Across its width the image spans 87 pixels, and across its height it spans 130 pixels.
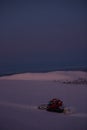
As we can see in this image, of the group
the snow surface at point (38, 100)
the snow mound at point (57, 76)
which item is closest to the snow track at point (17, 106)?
the snow surface at point (38, 100)

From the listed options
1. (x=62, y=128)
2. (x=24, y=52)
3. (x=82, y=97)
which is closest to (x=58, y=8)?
(x=24, y=52)

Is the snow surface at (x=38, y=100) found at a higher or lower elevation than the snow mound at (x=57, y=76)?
lower

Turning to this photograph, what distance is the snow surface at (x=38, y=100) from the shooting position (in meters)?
1.43

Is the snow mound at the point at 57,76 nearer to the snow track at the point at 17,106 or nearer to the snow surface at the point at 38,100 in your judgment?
the snow surface at the point at 38,100

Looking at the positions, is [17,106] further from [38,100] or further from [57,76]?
[57,76]

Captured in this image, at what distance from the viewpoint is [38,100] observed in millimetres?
1527

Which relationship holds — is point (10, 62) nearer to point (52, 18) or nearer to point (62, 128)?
point (52, 18)

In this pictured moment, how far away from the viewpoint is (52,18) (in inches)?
60.6

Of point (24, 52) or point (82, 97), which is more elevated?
point (24, 52)

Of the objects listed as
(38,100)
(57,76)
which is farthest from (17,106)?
(57,76)

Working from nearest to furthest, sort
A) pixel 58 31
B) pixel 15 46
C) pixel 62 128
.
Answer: pixel 62 128
pixel 58 31
pixel 15 46

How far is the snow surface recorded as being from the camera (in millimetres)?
1429

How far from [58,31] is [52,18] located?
0.33 feet

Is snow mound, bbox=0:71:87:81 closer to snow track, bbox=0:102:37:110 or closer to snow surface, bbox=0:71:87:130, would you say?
snow surface, bbox=0:71:87:130
